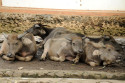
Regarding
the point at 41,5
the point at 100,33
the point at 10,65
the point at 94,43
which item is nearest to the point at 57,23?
the point at 41,5

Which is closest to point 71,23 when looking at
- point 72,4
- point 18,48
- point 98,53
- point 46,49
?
point 72,4

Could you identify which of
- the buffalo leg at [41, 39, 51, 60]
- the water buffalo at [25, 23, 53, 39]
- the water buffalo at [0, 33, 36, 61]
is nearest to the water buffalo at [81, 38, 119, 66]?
the buffalo leg at [41, 39, 51, 60]

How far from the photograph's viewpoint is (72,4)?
10258mm

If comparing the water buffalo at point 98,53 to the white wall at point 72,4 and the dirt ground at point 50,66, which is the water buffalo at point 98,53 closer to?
the dirt ground at point 50,66

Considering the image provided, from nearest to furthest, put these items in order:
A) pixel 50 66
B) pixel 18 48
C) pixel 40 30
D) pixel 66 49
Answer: pixel 50 66
pixel 18 48
pixel 66 49
pixel 40 30

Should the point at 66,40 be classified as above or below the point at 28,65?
above

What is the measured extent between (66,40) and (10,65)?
185 centimetres

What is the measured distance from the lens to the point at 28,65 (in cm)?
787

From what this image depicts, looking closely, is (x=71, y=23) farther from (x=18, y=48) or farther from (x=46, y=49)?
(x=18, y=48)

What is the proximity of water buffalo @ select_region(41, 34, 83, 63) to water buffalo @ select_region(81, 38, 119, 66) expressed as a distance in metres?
0.24

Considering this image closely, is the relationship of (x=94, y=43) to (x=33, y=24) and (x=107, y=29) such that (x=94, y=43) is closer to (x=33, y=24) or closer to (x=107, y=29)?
(x=107, y=29)

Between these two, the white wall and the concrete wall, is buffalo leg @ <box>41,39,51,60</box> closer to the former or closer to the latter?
the concrete wall

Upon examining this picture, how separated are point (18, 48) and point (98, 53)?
2249 millimetres

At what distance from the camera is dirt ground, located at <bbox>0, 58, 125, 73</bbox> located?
7582mm
